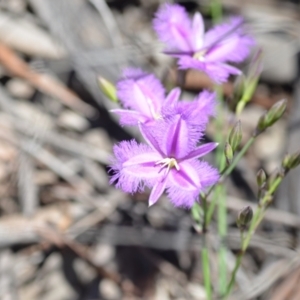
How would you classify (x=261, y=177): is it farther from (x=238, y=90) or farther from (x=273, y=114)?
(x=238, y=90)

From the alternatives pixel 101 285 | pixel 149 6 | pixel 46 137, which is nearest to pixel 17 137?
pixel 46 137

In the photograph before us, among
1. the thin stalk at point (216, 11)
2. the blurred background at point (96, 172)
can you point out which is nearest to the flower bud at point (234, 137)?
the blurred background at point (96, 172)

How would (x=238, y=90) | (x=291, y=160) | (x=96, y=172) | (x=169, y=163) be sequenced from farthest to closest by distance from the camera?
(x=96, y=172) → (x=238, y=90) → (x=291, y=160) → (x=169, y=163)

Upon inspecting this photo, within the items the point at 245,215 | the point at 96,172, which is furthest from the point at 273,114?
the point at 96,172

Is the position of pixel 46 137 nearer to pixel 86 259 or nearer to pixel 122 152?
pixel 86 259

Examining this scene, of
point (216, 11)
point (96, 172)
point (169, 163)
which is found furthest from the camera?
point (216, 11)

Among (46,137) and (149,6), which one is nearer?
(46,137)

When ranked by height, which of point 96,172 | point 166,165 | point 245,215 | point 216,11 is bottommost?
point 96,172
